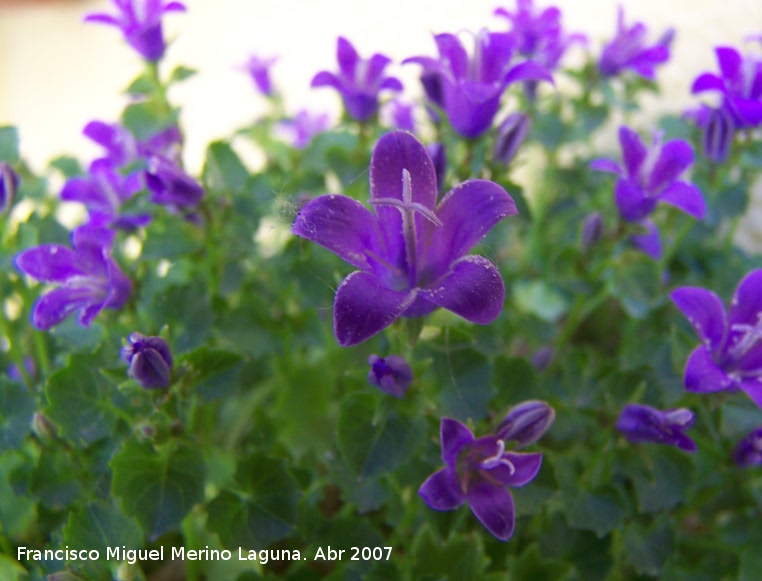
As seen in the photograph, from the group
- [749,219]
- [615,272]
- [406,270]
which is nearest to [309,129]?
[615,272]

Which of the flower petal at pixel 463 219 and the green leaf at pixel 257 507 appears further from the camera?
the green leaf at pixel 257 507

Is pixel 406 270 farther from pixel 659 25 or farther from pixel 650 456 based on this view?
pixel 659 25

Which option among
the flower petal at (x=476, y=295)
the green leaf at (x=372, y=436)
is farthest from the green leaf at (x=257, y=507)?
the flower petal at (x=476, y=295)

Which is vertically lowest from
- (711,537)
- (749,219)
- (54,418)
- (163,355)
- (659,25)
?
(711,537)

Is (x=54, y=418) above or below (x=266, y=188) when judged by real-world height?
below

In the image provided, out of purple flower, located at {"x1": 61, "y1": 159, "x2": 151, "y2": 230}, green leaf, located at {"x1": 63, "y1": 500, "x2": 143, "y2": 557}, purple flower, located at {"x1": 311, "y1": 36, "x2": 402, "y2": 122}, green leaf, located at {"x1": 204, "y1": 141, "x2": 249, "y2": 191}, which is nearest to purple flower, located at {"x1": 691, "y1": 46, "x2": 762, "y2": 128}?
purple flower, located at {"x1": 311, "y1": 36, "x2": 402, "y2": 122}

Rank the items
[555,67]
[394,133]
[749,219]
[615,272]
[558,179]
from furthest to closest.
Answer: [749,219] → [558,179] → [555,67] → [615,272] → [394,133]

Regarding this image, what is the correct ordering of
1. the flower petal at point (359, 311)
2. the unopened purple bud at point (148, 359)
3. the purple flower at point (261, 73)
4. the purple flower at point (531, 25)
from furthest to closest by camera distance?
1. the purple flower at point (261, 73)
2. the purple flower at point (531, 25)
3. the unopened purple bud at point (148, 359)
4. the flower petal at point (359, 311)

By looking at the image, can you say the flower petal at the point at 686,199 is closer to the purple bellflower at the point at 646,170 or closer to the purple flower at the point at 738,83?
the purple bellflower at the point at 646,170
